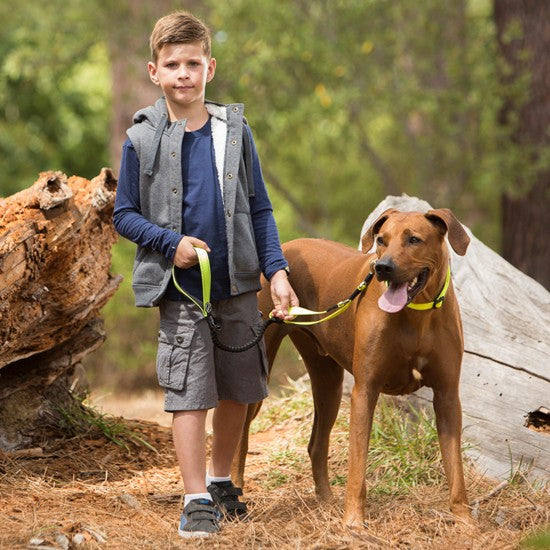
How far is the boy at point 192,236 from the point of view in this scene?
3939 millimetres

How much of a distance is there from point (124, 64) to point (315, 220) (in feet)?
23.7

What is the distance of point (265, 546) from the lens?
3.79m

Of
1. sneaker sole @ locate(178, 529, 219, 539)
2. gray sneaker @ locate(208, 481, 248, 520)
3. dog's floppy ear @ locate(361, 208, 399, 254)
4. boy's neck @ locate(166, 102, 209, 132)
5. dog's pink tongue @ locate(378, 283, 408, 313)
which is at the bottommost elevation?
gray sneaker @ locate(208, 481, 248, 520)

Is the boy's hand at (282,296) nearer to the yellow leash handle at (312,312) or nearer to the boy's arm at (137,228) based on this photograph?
the yellow leash handle at (312,312)

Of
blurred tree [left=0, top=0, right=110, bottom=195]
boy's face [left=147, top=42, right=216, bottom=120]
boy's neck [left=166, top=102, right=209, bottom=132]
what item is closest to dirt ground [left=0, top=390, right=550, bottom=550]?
A: boy's neck [left=166, top=102, right=209, bottom=132]

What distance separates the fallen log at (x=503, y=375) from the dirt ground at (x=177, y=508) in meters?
0.17

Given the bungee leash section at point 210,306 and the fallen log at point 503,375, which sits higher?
the bungee leash section at point 210,306

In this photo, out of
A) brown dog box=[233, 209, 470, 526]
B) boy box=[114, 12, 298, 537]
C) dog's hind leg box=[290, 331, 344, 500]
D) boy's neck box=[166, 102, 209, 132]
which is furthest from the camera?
dog's hind leg box=[290, 331, 344, 500]

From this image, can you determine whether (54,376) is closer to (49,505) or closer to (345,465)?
(49,505)

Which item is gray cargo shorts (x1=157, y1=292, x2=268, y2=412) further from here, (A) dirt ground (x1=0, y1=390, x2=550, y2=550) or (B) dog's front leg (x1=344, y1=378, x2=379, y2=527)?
(A) dirt ground (x1=0, y1=390, x2=550, y2=550)

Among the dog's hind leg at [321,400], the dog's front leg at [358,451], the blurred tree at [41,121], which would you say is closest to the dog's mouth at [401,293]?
the dog's front leg at [358,451]

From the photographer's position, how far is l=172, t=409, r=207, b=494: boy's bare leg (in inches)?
156

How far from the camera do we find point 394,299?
12.0 ft

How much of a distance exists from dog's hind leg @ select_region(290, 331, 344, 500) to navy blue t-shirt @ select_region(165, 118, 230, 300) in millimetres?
816
